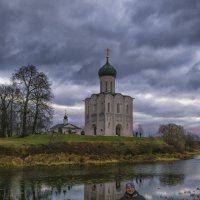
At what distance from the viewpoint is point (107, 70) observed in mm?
89250

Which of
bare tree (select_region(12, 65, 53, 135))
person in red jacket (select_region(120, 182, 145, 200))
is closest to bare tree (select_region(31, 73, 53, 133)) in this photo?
bare tree (select_region(12, 65, 53, 135))

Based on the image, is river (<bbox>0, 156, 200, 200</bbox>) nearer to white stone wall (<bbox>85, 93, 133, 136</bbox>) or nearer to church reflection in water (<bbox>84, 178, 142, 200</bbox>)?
church reflection in water (<bbox>84, 178, 142, 200</bbox>)

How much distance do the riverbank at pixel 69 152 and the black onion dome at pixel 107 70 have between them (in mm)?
23088

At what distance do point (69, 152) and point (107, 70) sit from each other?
37645 millimetres

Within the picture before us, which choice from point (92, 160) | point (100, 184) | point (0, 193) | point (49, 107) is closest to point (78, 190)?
point (100, 184)

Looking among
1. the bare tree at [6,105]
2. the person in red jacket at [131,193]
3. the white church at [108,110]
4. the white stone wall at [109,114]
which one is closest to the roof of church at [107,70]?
the white church at [108,110]

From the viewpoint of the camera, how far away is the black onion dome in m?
89.1

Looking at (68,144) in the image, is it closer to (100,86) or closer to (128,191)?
(100,86)

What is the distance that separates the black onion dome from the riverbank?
75.7 feet

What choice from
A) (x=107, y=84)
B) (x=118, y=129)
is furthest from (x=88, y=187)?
(x=107, y=84)

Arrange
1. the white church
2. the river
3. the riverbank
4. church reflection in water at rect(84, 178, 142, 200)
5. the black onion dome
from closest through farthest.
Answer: the river → church reflection in water at rect(84, 178, 142, 200) → the riverbank → the white church → the black onion dome

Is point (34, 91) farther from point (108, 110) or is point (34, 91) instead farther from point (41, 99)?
point (108, 110)

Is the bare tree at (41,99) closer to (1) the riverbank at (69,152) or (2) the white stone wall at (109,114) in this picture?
(1) the riverbank at (69,152)

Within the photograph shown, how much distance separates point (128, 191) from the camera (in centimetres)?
1116
